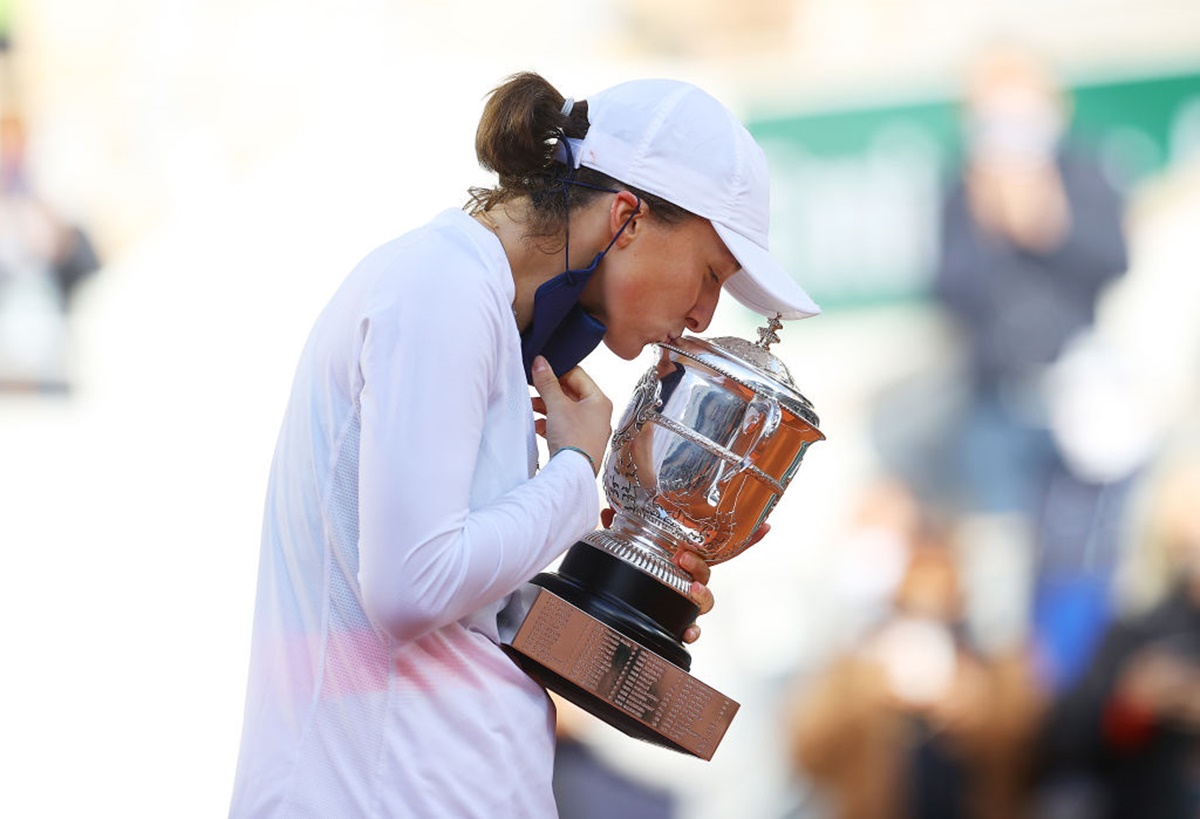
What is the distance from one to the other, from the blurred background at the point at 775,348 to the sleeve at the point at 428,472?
9.26 feet

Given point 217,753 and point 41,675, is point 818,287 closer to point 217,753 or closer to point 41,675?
point 217,753

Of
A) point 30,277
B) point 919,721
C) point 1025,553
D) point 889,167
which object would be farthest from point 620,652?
point 30,277

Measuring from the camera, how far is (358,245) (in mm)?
4992

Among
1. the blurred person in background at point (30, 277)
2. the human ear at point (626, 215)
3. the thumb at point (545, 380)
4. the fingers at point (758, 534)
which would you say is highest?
the human ear at point (626, 215)

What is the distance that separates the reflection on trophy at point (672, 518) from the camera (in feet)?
5.45

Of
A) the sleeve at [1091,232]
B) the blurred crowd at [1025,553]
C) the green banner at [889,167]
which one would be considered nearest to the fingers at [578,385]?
the blurred crowd at [1025,553]

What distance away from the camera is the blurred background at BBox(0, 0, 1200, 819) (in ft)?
14.5

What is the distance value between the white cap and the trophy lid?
0.15 metres

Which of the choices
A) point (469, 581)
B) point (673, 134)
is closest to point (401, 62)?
point (673, 134)

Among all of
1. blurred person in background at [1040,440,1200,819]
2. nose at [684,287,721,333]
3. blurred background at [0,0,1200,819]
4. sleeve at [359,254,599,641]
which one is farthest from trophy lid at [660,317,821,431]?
blurred person in background at [1040,440,1200,819]

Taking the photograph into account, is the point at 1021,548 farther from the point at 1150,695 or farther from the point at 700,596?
the point at 700,596

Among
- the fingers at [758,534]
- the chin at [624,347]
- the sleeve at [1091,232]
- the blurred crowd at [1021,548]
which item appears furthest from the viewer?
the sleeve at [1091,232]

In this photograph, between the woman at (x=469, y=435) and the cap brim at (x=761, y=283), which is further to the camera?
the cap brim at (x=761, y=283)

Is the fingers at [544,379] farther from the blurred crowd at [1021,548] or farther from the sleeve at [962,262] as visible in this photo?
the sleeve at [962,262]
